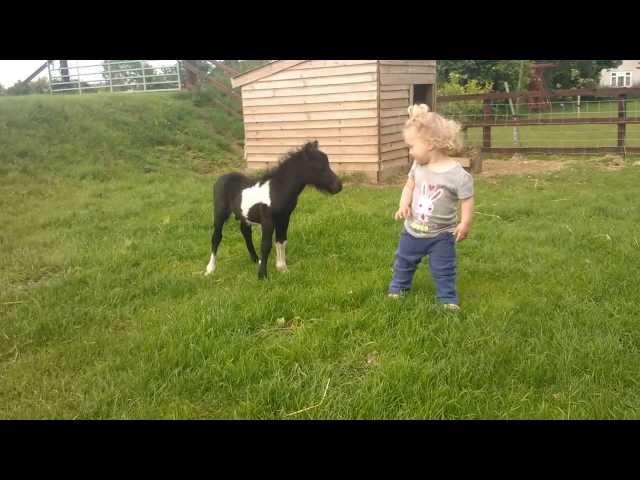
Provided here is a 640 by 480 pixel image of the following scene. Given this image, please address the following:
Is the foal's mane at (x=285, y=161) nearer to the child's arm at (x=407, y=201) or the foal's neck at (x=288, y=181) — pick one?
the foal's neck at (x=288, y=181)

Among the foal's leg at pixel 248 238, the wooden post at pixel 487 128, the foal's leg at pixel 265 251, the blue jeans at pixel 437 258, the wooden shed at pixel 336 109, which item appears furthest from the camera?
the wooden post at pixel 487 128

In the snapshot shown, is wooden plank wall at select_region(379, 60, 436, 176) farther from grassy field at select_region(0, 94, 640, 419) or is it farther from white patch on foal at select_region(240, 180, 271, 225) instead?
white patch on foal at select_region(240, 180, 271, 225)

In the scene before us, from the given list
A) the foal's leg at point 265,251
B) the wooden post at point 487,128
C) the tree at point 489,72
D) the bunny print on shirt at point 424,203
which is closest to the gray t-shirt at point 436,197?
the bunny print on shirt at point 424,203

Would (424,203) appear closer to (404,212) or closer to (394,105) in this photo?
(404,212)

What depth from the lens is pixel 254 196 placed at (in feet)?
17.7

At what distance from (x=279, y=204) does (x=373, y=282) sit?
1.29 m

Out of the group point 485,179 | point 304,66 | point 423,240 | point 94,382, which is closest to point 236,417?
point 94,382

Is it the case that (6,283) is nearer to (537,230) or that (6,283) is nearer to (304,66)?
(537,230)

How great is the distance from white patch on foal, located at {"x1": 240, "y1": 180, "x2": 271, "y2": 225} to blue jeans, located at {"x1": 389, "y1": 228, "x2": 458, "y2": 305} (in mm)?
1612

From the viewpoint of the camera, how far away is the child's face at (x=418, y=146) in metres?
4.15

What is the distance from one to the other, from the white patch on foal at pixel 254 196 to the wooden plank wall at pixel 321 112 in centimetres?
609

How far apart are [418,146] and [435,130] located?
0.18 metres

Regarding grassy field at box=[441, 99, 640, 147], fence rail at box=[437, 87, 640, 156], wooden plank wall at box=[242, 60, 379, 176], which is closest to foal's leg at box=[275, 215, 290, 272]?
wooden plank wall at box=[242, 60, 379, 176]

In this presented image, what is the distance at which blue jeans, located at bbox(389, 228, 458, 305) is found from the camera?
426cm
